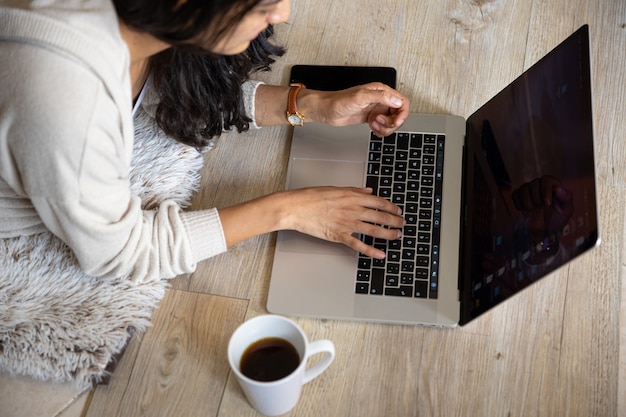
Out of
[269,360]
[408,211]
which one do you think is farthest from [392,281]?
[269,360]

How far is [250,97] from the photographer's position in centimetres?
115

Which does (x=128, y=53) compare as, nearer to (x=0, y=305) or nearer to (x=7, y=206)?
(x=7, y=206)

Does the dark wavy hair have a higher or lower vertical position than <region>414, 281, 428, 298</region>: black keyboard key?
higher

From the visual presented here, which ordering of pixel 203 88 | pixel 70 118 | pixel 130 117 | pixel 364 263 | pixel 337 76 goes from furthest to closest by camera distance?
1. pixel 337 76
2. pixel 203 88
3. pixel 364 263
4. pixel 130 117
5. pixel 70 118

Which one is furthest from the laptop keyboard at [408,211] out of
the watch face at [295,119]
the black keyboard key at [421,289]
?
the watch face at [295,119]

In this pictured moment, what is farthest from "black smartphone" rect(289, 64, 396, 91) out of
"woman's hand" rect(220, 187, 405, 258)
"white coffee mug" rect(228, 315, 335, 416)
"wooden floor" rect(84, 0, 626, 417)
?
"white coffee mug" rect(228, 315, 335, 416)

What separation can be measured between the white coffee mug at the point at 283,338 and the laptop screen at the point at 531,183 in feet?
0.78

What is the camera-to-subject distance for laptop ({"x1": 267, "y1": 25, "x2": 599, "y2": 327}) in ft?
2.62

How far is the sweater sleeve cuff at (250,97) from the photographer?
1.15 meters

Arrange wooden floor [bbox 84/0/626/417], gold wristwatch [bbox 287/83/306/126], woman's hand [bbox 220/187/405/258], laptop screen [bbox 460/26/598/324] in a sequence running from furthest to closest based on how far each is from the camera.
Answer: gold wristwatch [bbox 287/83/306/126], woman's hand [bbox 220/187/405/258], wooden floor [bbox 84/0/626/417], laptop screen [bbox 460/26/598/324]

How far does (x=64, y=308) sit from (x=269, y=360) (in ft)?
Result: 1.15

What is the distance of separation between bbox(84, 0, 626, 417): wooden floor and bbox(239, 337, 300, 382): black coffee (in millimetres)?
93

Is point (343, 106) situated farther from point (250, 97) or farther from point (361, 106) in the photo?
point (250, 97)

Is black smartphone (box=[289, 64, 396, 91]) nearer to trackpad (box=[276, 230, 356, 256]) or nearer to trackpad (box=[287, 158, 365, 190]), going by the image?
trackpad (box=[287, 158, 365, 190])
